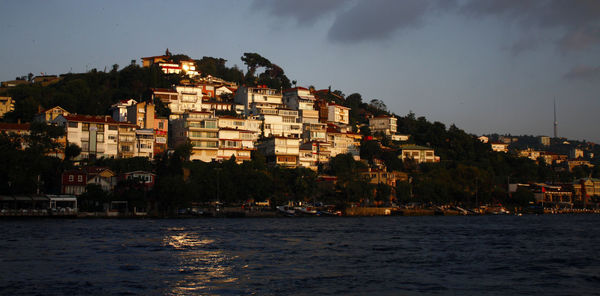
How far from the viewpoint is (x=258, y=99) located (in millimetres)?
103625

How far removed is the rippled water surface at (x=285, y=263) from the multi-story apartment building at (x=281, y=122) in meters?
50.7

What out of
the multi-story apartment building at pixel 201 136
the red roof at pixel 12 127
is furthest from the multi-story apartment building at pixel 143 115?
the red roof at pixel 12 127

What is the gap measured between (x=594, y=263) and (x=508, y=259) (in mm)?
3955

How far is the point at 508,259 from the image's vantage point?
3403 centimetres

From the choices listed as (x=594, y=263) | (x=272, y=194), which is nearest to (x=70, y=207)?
(x=272, y=194)

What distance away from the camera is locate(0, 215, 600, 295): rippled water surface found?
78.5 feet

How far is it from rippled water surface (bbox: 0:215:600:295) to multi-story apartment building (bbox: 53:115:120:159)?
30.2 meters

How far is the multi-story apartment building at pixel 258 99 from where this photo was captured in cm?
10306

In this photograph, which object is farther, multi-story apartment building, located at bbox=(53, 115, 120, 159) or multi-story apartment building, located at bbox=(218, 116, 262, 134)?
multi-story apartment building, located at bbox=(218, 116, 262, 134)

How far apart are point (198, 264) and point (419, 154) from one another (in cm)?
8328

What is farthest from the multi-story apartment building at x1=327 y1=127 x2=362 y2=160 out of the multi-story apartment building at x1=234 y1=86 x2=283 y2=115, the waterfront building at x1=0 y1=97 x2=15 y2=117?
the waterfront building at x1=0 y1=97 x2=15 y2=117

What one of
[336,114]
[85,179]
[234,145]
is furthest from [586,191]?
[85,179]

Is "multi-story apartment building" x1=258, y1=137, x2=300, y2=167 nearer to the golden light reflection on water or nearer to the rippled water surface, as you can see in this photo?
the rippled water surface

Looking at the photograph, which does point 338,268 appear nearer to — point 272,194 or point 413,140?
point 272,194
